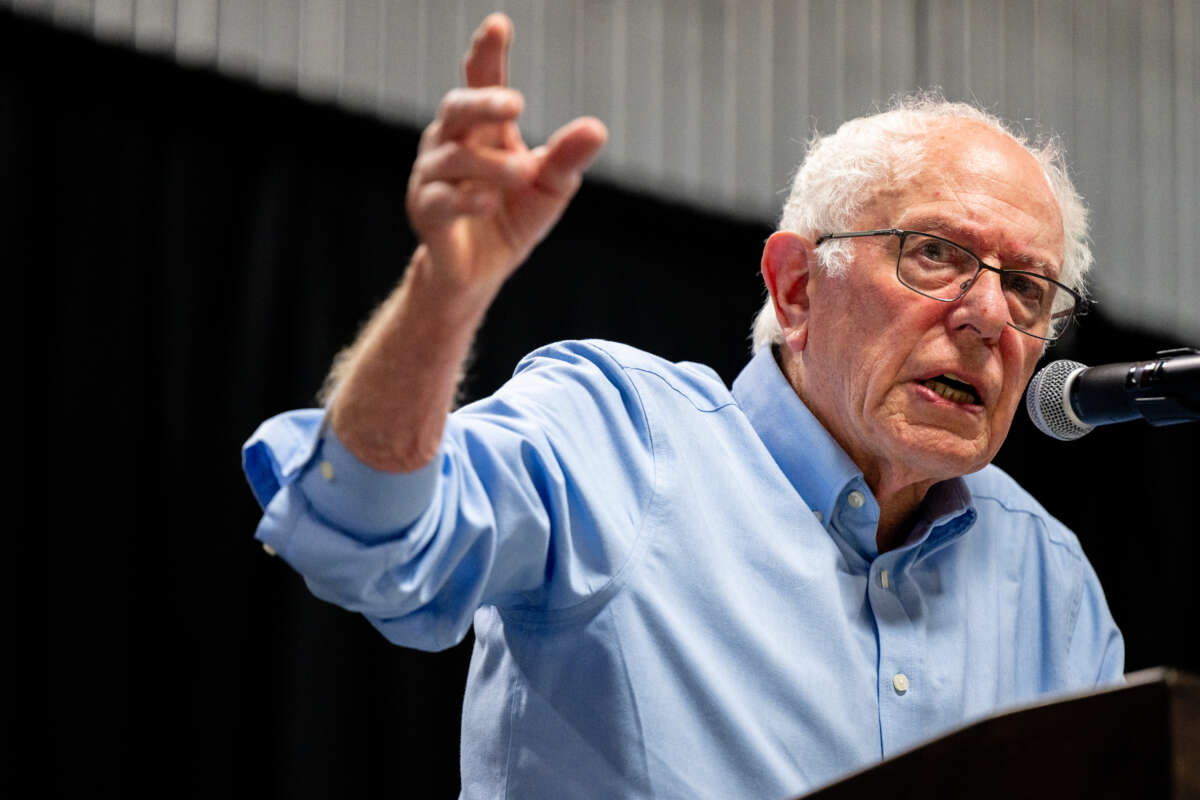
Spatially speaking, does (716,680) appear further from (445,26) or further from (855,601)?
(445,26)

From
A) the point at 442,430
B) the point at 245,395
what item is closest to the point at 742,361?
the point at 245,395

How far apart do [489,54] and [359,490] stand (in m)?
0.38

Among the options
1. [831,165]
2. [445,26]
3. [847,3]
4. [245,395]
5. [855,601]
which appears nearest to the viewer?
[855,601]

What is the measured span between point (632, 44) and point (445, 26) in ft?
2.11

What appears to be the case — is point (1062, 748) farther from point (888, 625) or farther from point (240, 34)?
point (240, 34)

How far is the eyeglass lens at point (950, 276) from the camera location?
1638 millimetres

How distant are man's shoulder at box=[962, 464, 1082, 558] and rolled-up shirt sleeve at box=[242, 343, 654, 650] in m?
0.63

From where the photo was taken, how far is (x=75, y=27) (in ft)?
8.00

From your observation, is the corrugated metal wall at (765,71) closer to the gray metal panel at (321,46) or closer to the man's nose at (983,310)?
the gray metal panel at (321,46)

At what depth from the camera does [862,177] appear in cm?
172

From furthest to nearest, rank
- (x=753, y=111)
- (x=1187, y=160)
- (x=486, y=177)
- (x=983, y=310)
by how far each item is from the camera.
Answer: (x=1187, y=160), (x=753, y=111), (x=983, y=310), (x=486, y=177)

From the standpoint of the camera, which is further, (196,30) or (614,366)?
(196,30)

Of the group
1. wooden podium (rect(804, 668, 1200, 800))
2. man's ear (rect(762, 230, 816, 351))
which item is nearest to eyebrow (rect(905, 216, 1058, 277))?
man's ear (rect(762, 230, 816, 351))

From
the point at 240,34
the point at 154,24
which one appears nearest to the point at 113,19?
the point at 154,24
